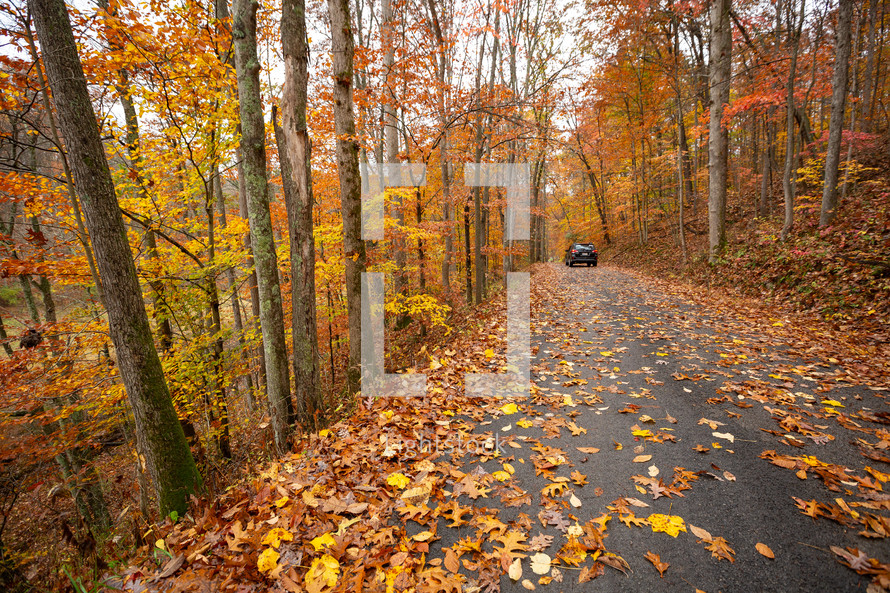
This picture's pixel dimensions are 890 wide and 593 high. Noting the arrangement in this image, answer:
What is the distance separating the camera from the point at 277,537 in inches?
96.0

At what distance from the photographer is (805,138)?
14859mm

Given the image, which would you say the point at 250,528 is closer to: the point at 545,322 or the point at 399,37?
the point at 545,322

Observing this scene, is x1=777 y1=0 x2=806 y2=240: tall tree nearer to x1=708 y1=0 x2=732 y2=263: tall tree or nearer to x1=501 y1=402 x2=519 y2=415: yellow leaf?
x1=708 y1=0 x2=732 y2=263: tall tree

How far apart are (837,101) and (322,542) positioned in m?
13.9

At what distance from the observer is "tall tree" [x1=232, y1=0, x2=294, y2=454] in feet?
15.4

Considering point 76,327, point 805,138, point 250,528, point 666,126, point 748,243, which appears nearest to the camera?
point 250,528

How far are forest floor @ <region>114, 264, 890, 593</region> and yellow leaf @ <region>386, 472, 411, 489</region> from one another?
30 mm

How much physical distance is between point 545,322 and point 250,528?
6809mm

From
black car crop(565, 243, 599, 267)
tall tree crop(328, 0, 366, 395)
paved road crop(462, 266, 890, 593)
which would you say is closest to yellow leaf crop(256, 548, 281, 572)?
paved road crop(462, 266, 890, 593)

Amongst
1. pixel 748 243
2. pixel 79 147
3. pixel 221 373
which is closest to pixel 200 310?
pixel 221 373

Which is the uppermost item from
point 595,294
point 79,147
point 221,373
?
point 79,147

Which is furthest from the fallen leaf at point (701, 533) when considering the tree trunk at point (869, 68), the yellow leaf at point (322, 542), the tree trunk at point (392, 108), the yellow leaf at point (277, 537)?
the tree trunk at point (869, 68)

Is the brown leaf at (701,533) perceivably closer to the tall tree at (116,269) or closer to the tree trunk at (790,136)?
the tall tree at (116,269)

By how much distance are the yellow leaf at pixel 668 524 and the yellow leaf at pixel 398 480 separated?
194 cm
